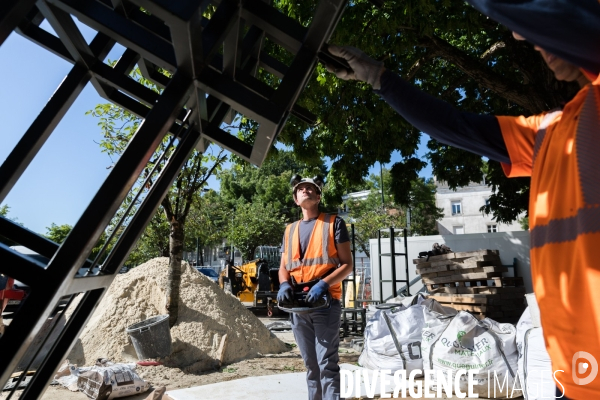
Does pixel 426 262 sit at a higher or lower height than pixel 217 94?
higher

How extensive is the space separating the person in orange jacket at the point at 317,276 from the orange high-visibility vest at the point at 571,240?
241cm

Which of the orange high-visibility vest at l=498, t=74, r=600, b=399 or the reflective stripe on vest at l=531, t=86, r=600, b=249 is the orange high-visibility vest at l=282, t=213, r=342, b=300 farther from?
the reflective stripe on vest at l=531, t=86, r=600, b=249

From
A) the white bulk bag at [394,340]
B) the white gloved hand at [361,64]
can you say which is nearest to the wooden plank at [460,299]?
the white bulk bag at [394,340]

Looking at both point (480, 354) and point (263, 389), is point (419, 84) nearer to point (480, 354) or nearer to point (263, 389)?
point (480, 354)

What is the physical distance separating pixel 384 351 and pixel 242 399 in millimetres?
2170

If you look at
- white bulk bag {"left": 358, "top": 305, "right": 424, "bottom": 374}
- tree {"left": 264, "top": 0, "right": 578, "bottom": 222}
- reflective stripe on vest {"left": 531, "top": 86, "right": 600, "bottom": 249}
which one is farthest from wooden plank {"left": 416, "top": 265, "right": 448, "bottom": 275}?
reflective stripe on vest {"left": 531, "top": 86, "right": 600, "bottom": 249}

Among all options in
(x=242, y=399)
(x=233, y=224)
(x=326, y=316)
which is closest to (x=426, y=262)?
(x=242, y=399)

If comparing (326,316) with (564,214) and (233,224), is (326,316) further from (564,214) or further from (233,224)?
(233,224)

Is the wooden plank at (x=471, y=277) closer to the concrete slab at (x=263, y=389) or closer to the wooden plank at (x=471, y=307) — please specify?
the wooden plank at (x=471, y=307)

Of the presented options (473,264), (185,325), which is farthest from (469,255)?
(185,325)

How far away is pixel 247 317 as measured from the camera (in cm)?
925

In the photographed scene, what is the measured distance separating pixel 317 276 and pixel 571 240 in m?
2.81

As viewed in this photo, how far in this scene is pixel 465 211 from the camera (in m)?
58.5

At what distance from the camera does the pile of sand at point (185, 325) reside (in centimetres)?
776
